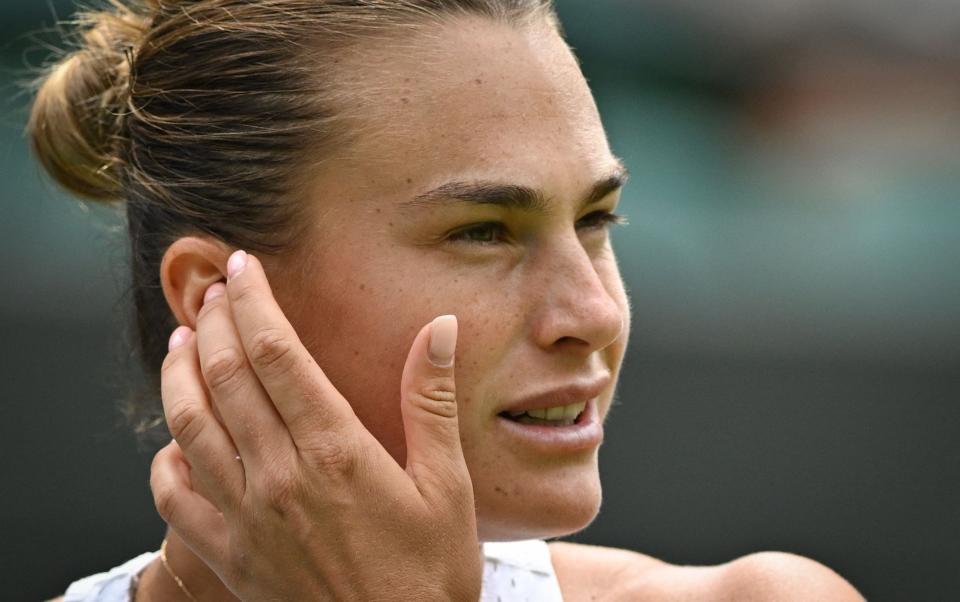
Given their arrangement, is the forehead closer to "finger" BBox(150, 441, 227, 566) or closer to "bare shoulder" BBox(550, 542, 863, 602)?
"finger" BBox(150, 441, 227, 566)

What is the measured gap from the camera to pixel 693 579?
2809mm

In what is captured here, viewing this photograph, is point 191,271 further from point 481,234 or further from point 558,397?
point 558,397

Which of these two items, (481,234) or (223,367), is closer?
(223,367)

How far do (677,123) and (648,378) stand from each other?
2.09 meters

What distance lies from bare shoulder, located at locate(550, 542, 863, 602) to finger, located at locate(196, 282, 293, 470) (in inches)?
39.3

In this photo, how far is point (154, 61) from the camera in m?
2.67

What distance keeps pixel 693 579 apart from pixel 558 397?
2.45 feet

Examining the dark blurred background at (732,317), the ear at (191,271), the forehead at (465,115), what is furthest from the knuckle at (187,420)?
the dark blurred background at (732,317)

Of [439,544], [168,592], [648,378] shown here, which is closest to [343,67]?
[439,544]

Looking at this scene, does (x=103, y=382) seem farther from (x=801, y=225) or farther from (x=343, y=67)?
(x=801, y=225)

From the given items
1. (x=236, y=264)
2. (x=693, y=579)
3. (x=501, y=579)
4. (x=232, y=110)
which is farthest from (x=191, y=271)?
(x=693, y=579)

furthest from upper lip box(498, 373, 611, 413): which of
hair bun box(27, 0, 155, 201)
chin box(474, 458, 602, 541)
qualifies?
hair bun box(27, 0, 155, 201)

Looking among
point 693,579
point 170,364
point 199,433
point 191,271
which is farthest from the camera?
point 693,579

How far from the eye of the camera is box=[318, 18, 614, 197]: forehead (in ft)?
7.61
